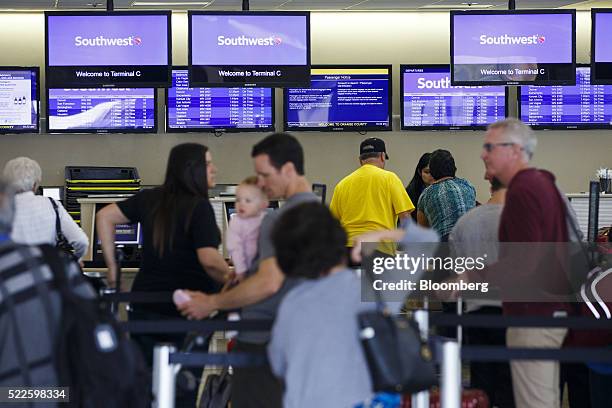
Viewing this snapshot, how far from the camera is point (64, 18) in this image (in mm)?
8234

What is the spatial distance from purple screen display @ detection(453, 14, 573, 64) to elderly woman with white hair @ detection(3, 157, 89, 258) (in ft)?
13.1

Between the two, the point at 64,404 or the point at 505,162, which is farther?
the point at 505,162

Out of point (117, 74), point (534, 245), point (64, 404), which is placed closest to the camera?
point (64, 404)

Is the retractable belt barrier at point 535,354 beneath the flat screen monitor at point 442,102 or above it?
beneath

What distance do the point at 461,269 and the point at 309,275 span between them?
2.32m

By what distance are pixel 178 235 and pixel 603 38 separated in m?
5.07

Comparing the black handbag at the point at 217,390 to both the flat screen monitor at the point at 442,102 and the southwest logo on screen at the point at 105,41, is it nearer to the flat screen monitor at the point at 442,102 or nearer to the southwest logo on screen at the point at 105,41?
the southwest logo on screen at the point at 105,41

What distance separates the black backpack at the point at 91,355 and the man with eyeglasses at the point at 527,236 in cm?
176

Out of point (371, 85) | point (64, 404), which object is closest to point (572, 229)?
point (64, 404)

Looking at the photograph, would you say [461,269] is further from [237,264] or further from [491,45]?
[491,45]

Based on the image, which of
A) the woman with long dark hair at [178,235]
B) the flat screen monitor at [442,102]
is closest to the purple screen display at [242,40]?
the flat screen monitor at [442,102]

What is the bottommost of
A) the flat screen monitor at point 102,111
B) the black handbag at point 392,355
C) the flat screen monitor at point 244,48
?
the black handbag at point 392,355

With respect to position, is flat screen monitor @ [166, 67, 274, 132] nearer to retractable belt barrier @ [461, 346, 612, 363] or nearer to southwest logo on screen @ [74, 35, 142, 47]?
southwest logo on screen @ [74, 35, 142, 47]

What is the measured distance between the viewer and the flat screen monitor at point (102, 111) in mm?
9617
